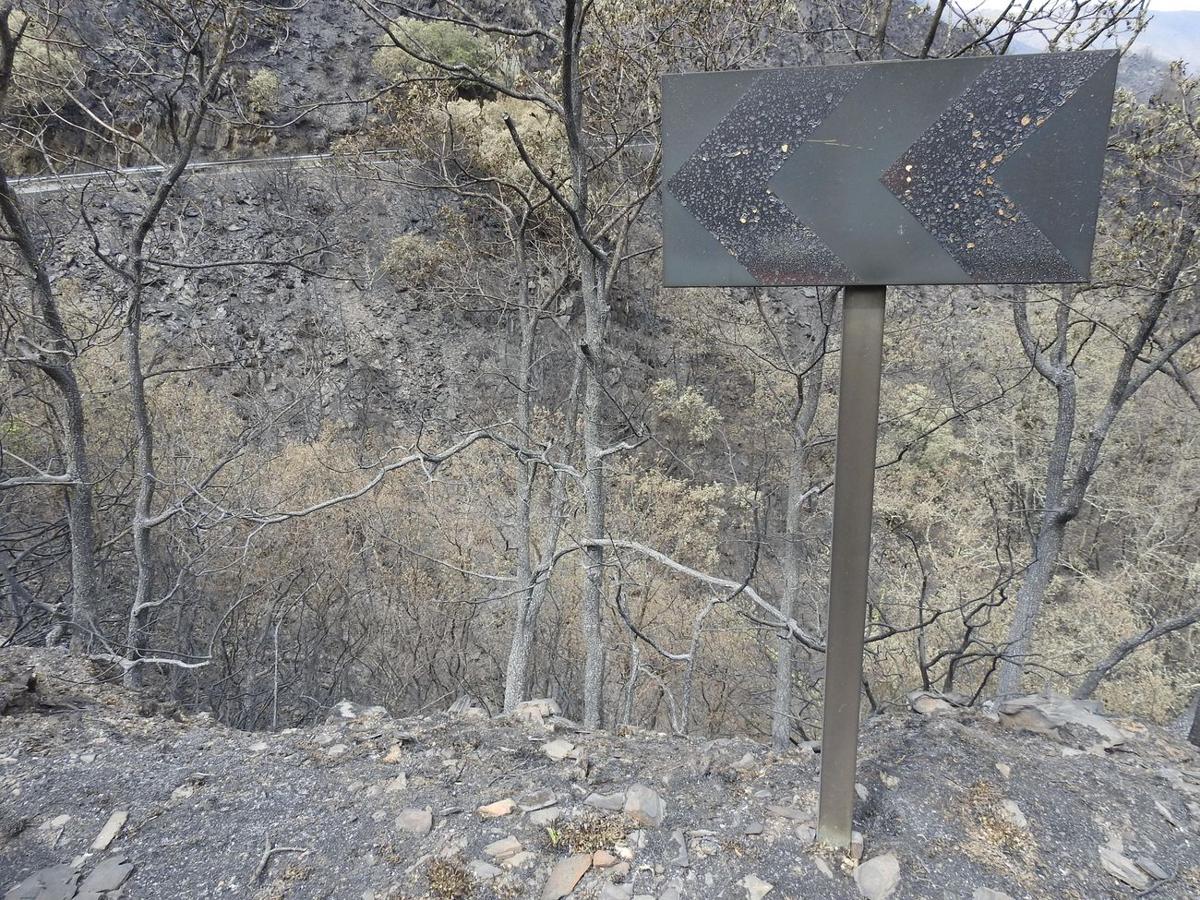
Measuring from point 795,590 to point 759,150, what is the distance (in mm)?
5573

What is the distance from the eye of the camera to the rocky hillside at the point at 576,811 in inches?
70.6

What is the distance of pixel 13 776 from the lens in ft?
7.31

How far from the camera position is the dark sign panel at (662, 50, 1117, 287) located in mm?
1390

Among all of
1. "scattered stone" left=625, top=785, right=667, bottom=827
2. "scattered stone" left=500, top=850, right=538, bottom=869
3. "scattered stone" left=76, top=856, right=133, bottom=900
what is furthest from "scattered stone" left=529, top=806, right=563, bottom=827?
"scattered stone" left=76, top=856, right=133, bottom=900

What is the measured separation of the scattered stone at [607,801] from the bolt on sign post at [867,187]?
91 cm

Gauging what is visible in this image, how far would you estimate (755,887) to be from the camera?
1736mm

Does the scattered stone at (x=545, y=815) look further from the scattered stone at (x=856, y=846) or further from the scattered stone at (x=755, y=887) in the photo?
the scattered stone at (x=856, y=846)

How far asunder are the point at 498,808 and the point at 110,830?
122 cm

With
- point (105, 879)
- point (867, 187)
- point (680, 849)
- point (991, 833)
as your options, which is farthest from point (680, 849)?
point (867, 187)

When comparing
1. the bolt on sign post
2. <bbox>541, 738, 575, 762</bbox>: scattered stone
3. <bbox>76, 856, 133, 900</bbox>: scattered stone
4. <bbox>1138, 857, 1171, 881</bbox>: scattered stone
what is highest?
the bolt on sign post

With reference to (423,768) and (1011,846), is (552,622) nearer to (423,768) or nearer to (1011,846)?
(423,768)

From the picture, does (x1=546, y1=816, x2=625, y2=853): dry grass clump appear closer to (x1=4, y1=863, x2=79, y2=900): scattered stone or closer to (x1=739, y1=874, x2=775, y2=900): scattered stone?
(x1=739, y1=874, x2=775, y2=900): scattered stone

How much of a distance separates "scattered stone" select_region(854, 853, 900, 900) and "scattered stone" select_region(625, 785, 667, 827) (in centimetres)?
59

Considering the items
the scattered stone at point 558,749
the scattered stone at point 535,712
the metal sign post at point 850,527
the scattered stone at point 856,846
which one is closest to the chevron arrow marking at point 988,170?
the metal sign post at point 850,527
